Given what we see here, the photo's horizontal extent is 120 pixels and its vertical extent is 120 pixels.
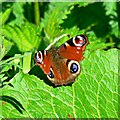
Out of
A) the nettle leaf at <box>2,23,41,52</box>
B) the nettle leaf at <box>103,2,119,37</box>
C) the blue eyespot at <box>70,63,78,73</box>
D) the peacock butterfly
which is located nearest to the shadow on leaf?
the peacock butterfly

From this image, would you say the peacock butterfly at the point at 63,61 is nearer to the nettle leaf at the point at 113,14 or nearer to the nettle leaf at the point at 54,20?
the nettle leaf at the point at 54,20

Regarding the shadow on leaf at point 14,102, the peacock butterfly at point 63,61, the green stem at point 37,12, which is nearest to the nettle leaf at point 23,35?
the peacock butterfly at point 63,61

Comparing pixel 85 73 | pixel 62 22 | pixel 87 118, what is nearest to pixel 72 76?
pixel 85 73

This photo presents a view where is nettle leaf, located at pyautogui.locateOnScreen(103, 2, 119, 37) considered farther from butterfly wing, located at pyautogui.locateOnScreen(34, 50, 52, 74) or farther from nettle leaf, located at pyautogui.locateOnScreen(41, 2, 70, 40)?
butterfly wing, located at pyautogui.locateOnScreen(34, 50, 52, 74)

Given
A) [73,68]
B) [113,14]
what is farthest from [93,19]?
[73,68]

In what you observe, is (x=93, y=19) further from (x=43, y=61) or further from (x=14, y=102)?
(x=14, y=102)
